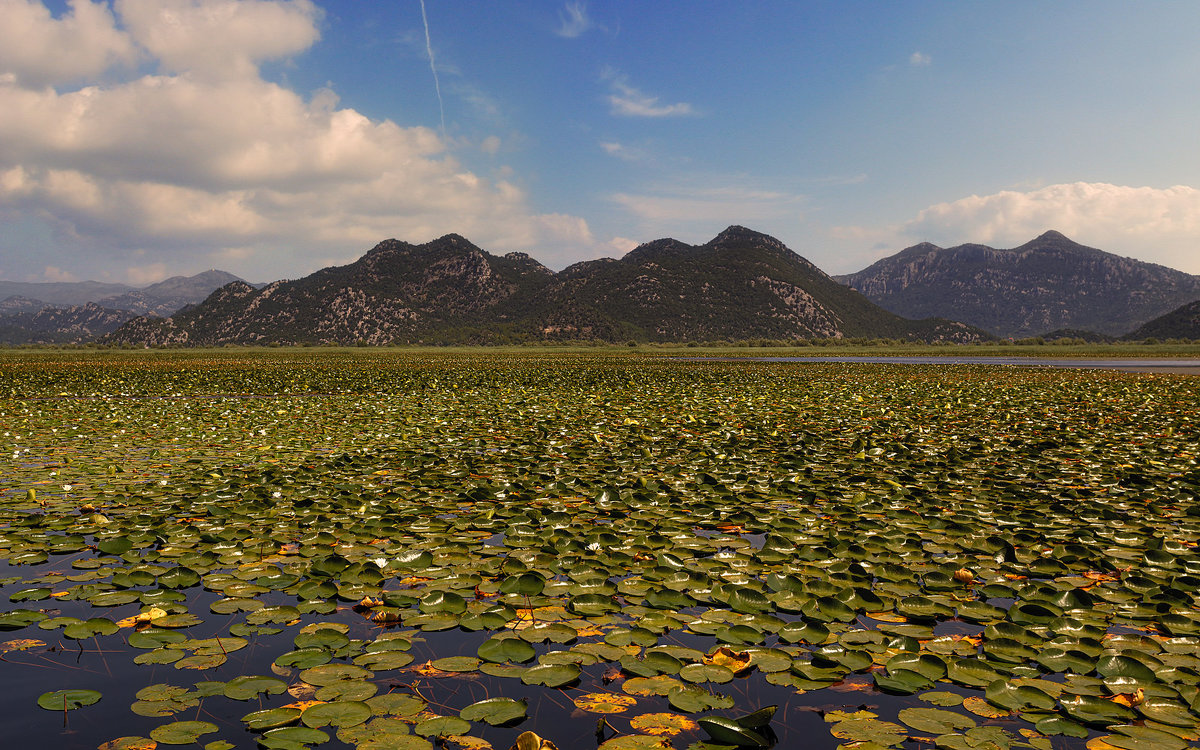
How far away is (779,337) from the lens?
146 meters

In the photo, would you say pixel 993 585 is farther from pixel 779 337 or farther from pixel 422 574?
pixel 779 337

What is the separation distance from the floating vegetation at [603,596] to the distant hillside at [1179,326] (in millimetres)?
163332

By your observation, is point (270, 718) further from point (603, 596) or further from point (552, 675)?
point (603, 596)

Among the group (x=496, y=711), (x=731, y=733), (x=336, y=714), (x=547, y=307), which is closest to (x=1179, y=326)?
(x=547, y=307)

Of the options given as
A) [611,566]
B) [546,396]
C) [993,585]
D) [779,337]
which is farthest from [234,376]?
[779,337]

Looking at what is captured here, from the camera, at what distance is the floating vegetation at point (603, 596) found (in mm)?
3270

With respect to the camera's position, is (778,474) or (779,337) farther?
(779,337)

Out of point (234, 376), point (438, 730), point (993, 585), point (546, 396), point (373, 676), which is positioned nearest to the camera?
point (438, 730)

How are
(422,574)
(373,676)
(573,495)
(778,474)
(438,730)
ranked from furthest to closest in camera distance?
(778,474)
(573,495)
(422,574)
(373,676)
(438,730)

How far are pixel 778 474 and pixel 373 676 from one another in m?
7.26

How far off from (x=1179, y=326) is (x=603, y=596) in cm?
17987

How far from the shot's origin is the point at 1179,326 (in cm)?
13325

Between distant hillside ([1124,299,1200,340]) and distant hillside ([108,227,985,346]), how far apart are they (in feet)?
138

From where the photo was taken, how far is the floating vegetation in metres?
3.27
